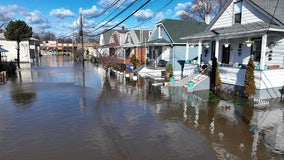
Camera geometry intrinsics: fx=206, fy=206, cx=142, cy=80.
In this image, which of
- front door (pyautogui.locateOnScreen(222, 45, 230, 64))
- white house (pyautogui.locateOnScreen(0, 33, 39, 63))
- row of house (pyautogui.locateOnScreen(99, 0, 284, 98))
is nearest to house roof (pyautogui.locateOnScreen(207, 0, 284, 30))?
row of house (pyautogui.locateOnScreen(99, 0, 284, 98))

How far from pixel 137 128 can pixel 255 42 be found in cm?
1151

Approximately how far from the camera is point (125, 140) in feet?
21.8

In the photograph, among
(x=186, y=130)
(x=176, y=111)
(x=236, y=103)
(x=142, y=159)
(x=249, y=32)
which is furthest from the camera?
(x=249, y=32)

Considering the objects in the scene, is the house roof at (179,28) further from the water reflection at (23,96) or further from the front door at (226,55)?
the water reflection at (23,96)

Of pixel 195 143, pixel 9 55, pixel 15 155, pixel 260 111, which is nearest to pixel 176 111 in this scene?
pixel 195 143

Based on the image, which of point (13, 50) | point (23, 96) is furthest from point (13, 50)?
point (23, 96)

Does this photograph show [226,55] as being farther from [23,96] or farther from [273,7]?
[23,96]

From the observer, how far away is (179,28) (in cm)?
2459

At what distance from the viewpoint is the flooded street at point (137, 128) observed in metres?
5.90

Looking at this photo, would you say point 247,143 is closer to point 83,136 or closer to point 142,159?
point 142,159

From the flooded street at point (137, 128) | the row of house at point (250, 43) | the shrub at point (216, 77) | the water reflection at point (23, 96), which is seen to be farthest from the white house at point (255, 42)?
the water reflection at point (23, 96)

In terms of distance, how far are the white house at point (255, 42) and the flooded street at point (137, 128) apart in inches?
60.0

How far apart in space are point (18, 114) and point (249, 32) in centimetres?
1306

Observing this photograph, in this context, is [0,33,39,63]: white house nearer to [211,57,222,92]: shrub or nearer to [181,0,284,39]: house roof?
[181,0,284,39]: house roof
